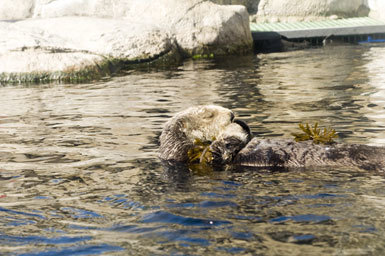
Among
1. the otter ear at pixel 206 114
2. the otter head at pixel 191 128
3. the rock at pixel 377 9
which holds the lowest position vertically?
the otter head at pixel 191 128

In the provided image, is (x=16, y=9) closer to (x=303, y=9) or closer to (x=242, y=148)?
(x=303, y=9)

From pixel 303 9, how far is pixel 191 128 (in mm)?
12794

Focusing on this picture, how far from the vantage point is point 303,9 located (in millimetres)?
16344

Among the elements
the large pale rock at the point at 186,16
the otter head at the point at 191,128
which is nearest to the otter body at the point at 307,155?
the otter head at the point at 191,128

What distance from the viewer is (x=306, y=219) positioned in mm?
2930

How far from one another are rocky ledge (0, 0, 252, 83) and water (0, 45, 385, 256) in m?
3.12

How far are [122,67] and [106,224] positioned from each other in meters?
9.44

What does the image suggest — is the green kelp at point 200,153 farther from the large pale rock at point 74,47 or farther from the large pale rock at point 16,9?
the large pale rock at point 16,9

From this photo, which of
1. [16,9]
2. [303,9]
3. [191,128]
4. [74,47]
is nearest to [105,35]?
[74,47]

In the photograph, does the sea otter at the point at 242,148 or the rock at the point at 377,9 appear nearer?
the sea otter at the point at 242,148

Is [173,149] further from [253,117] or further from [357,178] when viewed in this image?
[253,117]

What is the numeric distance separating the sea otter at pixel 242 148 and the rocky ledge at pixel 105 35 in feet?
23.4

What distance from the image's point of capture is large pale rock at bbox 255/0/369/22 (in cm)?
1628

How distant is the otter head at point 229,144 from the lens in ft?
14.1
